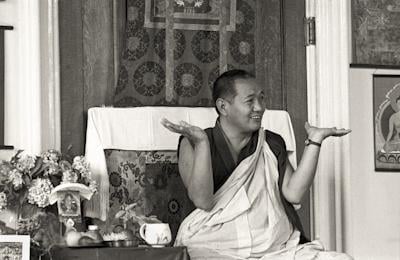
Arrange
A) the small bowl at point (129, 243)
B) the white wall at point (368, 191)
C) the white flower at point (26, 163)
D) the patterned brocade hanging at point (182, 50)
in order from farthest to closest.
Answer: the white wall at point (368, 191) < the patterned brocade hanging at point (182, 50) < the white flower at point (26, 163) < the small bowl at point (129, 243)

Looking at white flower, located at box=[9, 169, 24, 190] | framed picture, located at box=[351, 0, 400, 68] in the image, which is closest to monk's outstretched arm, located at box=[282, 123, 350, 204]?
framed picture, located at box=[351, 0, 400, 68]

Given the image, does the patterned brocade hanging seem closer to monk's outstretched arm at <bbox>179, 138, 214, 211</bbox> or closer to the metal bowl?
monk's outstretched arm at <bbox>179, 138, 214, 211</bbox>

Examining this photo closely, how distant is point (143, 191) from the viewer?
15.3 feet

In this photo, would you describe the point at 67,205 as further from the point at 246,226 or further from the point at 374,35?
the point at 374,35

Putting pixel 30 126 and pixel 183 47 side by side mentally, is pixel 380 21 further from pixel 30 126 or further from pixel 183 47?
pixel 30 126

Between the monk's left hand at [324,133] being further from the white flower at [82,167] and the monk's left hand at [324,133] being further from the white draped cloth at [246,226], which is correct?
the white flower at [82,167]

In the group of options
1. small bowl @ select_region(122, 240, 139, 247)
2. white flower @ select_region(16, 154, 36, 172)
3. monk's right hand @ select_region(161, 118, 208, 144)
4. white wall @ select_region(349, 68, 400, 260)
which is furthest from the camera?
white wall @ select_region(349, 68, 400, 260)

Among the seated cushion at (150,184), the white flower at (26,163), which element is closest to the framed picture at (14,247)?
the white flower at (26,163)

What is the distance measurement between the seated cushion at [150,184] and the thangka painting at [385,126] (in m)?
0.94

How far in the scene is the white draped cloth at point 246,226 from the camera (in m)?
4.21

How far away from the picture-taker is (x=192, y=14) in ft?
15.8

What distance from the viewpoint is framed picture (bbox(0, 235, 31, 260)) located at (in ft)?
12.5

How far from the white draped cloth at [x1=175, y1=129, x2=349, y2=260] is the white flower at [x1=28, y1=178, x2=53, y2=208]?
554 mm

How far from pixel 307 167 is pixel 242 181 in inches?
10.6
